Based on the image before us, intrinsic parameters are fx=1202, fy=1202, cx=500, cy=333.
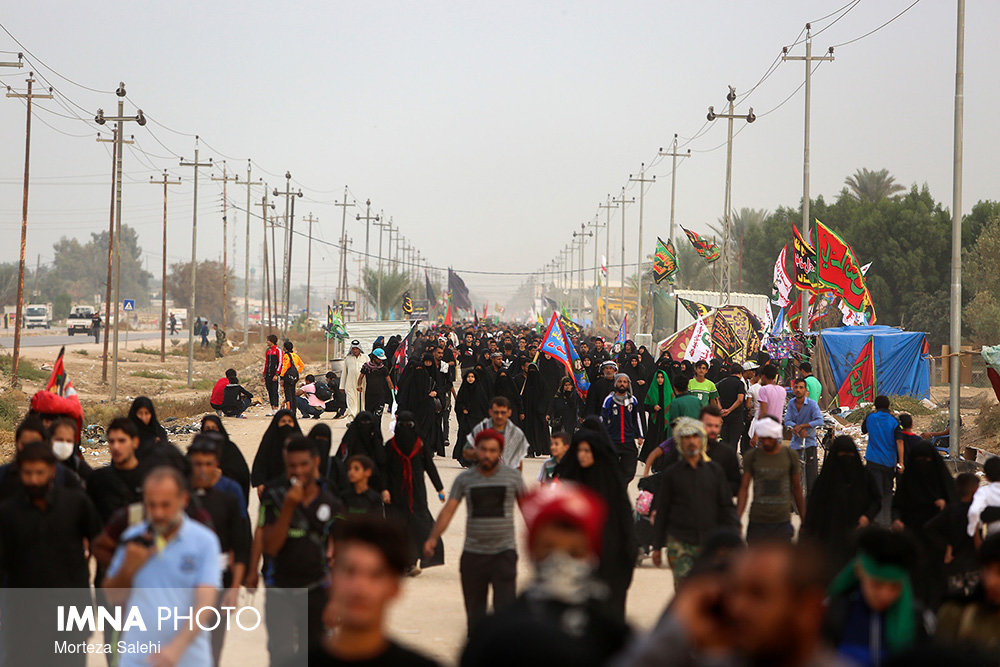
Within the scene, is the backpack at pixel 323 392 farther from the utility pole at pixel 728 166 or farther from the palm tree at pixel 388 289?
the palm tree at pixel 388 289

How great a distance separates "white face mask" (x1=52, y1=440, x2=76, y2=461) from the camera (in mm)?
7145

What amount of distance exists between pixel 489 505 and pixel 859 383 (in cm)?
2054

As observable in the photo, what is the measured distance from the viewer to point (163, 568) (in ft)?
14.8

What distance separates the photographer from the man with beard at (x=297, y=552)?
5.70 meters

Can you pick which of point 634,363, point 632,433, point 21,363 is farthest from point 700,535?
point 21,363

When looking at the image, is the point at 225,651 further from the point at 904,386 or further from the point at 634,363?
the point at 904,386

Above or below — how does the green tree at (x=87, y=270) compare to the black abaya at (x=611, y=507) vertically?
above

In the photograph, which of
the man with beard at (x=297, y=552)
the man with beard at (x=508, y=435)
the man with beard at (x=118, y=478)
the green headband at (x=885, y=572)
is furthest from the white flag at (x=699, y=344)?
the green headband at (x=885, y=572)

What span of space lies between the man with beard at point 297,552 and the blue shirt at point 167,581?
3.62 ft

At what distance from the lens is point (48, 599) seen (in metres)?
5.59

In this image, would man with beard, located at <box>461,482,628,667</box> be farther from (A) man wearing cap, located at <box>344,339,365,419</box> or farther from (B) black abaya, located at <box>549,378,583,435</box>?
(A) man wearing cap, located at <box>344,339,365,419</box>

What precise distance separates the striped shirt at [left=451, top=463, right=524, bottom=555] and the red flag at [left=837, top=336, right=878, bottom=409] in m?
20.1

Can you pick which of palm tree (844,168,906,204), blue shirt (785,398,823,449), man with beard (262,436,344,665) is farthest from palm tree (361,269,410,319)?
man with beard (262,436,344,665)

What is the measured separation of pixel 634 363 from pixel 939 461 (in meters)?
10.7
